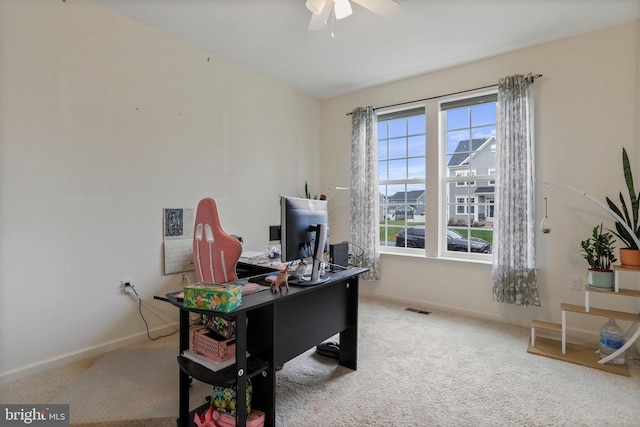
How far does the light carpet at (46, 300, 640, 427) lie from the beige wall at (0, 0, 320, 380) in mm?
469

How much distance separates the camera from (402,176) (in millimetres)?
4199

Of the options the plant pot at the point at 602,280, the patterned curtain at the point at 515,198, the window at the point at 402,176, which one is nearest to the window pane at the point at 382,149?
the window at the point at 402,176

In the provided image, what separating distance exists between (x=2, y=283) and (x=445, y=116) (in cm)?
428

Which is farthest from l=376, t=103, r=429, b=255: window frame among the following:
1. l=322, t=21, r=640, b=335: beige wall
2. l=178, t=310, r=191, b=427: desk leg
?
l=178, t=310, r=191, b=427: desk leg

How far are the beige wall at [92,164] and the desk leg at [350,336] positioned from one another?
1.75 metres

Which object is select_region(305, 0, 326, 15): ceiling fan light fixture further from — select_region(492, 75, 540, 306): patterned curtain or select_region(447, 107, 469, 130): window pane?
select_region(447, 107, 469, 130): window pane

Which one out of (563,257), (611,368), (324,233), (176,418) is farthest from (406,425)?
(563,257)

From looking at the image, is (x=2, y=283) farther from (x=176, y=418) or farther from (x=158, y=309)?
(x=176, y=418)

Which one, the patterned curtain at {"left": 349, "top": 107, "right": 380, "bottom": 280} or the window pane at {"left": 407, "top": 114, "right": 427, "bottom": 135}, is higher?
the window pane at {"left": 407, "top": 114, "right": 427, "bottom": 135}

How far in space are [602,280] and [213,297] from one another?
9.42 ft

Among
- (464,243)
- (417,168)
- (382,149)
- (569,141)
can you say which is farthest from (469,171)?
(382,149)

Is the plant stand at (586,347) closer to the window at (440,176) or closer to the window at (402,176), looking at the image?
the window at (440,176)

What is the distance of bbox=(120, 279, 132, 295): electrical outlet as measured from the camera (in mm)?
2770

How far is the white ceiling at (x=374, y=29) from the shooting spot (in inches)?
102
